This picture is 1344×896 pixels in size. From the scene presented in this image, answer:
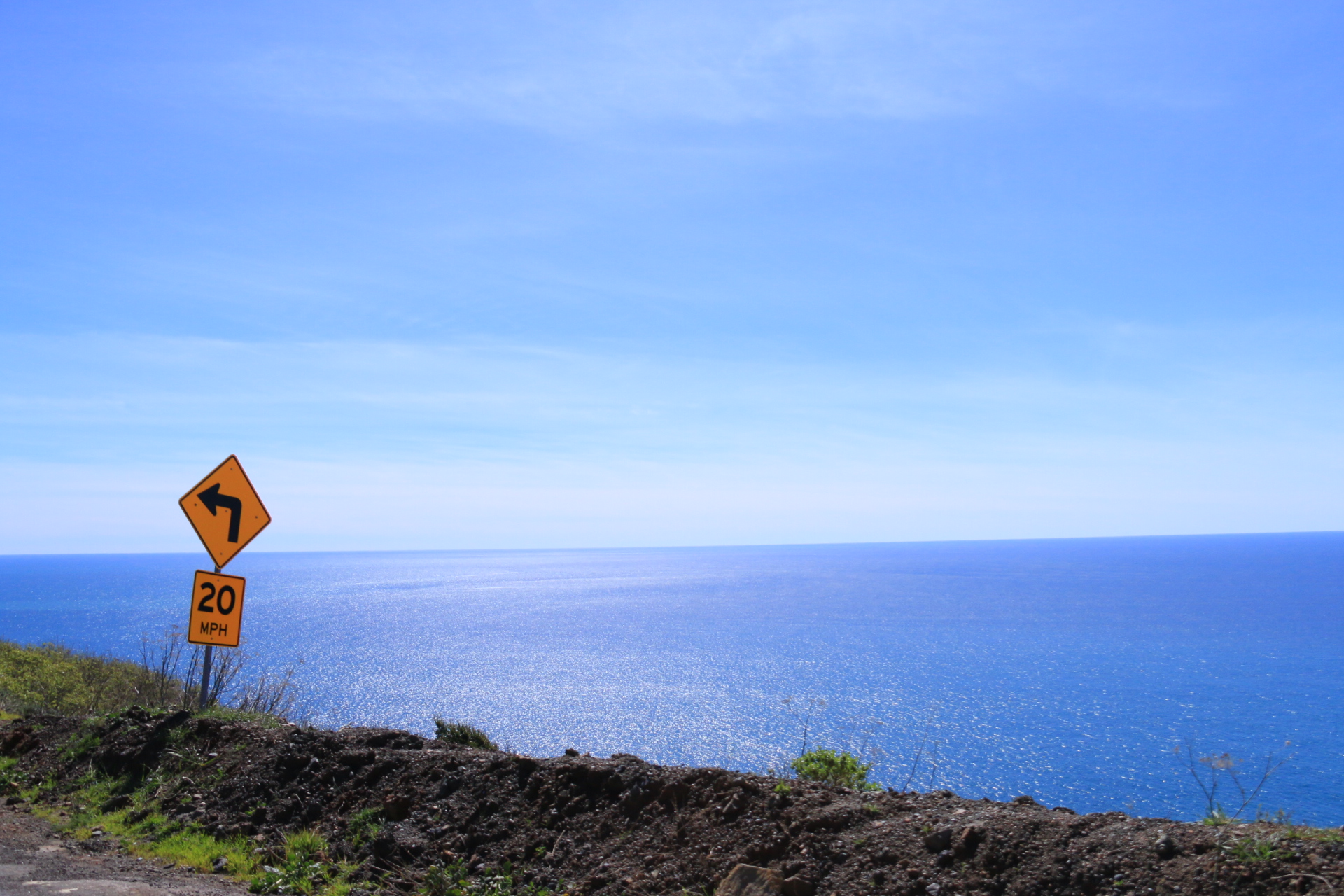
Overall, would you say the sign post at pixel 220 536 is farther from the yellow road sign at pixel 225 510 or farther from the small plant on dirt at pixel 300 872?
the small plant on dirt at pixel 300 872

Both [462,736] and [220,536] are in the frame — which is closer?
[462,736]

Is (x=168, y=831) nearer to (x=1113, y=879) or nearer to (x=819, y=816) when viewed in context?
(x=819, y=816)

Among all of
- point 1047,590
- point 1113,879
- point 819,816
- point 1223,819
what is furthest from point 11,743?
point 1047,590

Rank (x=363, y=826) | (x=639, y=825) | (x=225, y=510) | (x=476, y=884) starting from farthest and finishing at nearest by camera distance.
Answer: (x=225, y=510), (x=363, y=826), (x=639, y=825), (x=476, y=884)

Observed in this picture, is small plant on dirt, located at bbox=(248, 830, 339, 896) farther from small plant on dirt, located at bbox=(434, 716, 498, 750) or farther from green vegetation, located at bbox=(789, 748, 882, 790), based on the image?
green vegetation, located at bbox=(789, 748, 882, 790)

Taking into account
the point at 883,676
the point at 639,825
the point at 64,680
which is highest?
the point at 639,825

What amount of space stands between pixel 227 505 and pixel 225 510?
0.07 metres

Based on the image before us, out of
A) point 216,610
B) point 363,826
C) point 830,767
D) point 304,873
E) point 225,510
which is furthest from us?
point 830,767

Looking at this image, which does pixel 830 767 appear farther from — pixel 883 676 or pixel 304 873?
pixel 883 676

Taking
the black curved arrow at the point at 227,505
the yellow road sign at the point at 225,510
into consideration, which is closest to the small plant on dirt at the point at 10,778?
the yellow road sign at the point at 225,510

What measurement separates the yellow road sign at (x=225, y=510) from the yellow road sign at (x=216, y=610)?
0.23 m

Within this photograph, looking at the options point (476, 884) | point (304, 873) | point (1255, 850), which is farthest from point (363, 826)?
point (1255, 850)

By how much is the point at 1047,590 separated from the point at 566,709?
393 feet

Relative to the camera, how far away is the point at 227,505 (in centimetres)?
888
